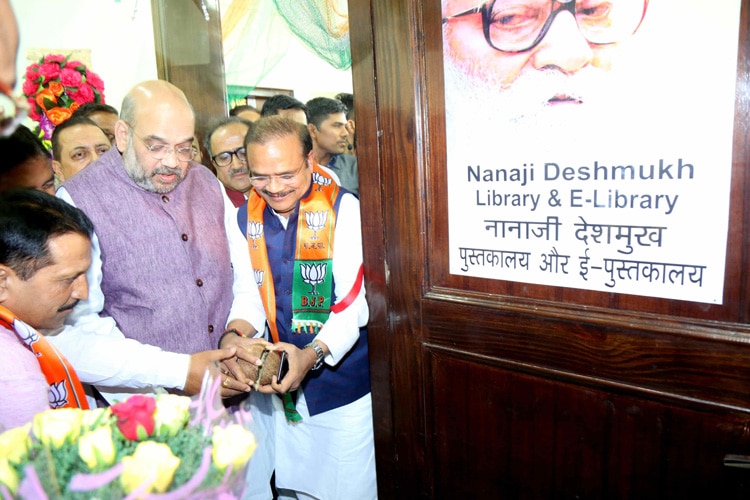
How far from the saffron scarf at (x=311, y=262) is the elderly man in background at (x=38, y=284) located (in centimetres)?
78

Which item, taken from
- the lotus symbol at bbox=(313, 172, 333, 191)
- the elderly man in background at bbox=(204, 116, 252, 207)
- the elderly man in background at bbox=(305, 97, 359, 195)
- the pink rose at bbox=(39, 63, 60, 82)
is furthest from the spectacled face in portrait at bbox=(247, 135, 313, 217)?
the elderly man in background at bbox=(305, 97, 359, 195)

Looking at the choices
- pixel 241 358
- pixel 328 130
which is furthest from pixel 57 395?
pixel 328 130

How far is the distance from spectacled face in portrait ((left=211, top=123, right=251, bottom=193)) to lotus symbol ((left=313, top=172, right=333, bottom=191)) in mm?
1008

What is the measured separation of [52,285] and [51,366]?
0.20 m

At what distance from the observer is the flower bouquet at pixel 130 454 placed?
0.62m

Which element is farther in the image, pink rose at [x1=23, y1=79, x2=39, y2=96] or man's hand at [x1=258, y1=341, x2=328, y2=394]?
man's hand at [x1=258, y1=341, x2=328, y2=394]

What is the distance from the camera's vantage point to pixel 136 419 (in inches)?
27.8

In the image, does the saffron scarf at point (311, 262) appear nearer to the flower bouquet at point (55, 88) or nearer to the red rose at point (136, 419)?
the flower bouquet at point (55, 88)

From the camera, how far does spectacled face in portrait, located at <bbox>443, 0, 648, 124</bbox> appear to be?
117cm

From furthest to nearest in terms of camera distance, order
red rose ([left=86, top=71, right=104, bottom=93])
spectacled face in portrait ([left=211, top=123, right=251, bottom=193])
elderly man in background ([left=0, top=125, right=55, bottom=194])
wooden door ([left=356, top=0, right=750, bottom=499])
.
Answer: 1. spectacled face in portrait ([left=211, top=123, right=251, bottom=193])
2. red rose ([left=86, top=71, right=104, bottom=93])
3. elderly man in background ([left=0, top=125, right=55, bottom=194])
4. wooden door ([left=356, top=0, right=750, bottom=499])

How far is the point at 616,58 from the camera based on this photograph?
1164 millimetres

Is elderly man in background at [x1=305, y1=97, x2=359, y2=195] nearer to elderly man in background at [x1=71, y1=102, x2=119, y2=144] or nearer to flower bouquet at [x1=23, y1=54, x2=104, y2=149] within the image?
elderly man in background at [x1=71, y1=102, x2=119, y2=144]

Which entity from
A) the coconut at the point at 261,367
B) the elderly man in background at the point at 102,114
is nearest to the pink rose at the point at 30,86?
the coconut at the point at 261,367

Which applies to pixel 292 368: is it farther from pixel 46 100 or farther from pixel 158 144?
pixel 46 100
